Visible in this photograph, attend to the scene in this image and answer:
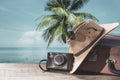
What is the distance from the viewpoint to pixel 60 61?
2.11m

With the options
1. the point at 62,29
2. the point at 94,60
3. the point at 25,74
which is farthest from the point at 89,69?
the point at 62,29

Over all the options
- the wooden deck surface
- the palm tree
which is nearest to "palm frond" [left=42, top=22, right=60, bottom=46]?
the palm tree

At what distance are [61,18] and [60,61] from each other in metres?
9.20

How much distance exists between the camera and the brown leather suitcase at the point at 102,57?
6.54ft

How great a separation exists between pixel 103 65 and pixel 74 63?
0.16 m

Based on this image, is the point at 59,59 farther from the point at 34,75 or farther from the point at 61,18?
the point at 61,18

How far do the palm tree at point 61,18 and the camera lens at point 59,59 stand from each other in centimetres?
791

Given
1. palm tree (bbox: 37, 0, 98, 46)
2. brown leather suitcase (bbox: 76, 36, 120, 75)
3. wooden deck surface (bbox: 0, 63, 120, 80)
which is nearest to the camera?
wooden deck surface (bbox: 0, 63, 120, 80)

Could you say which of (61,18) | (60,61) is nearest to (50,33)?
(61,18)

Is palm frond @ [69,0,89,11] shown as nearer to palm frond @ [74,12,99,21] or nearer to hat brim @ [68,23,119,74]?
palm frond @ [74,12,99,21]

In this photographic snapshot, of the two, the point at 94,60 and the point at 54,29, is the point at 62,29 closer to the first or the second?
the point at 54,29

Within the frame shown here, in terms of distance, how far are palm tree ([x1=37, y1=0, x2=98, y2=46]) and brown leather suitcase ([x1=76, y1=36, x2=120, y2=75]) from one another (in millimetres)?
7976

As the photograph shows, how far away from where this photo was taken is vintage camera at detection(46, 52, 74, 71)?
207 cm

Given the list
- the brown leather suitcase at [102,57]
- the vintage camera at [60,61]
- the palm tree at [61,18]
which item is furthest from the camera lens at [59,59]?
the palm tree at [61,18]
